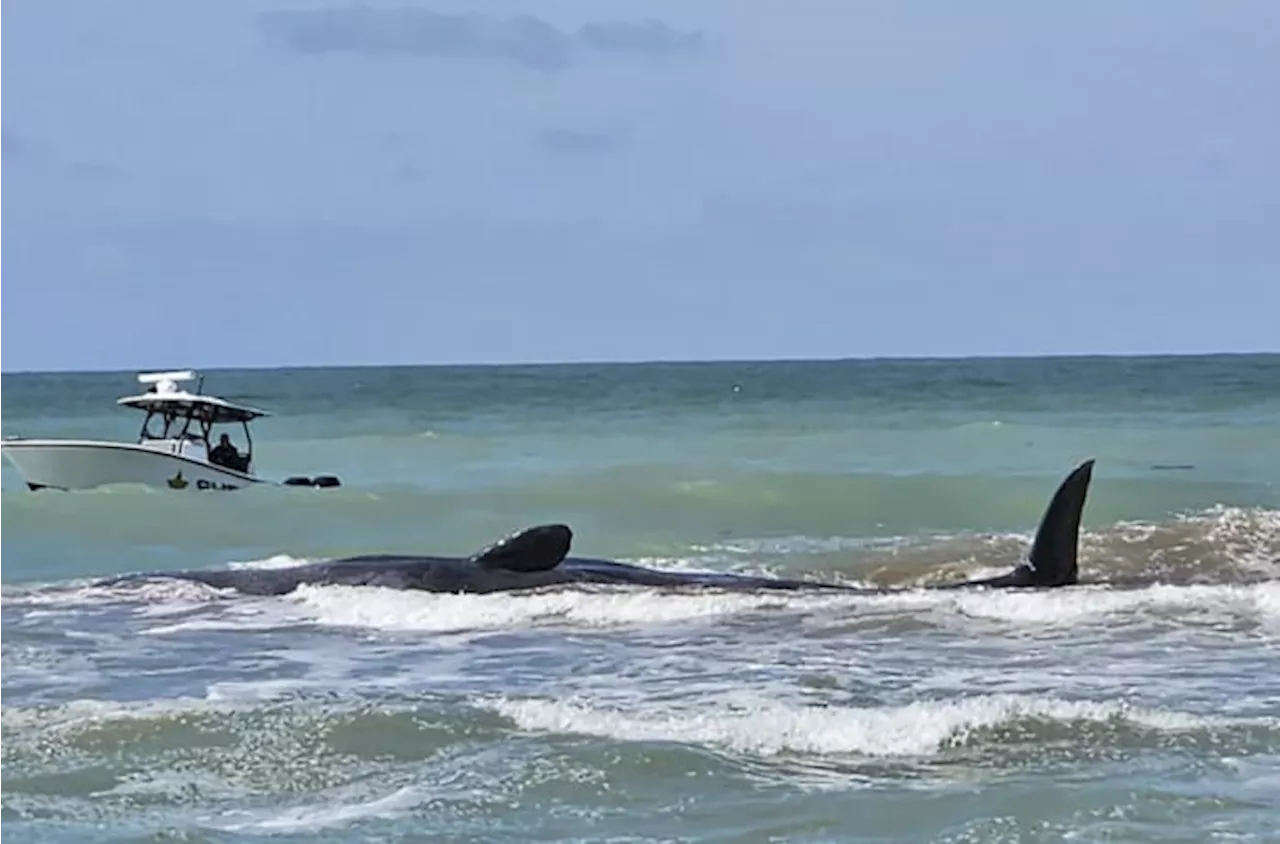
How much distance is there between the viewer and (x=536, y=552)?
54.0 ft

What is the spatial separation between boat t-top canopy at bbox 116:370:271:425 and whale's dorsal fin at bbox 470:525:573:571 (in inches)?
546

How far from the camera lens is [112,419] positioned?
77.9 metres

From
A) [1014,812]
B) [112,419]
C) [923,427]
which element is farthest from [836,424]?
[1014,812]

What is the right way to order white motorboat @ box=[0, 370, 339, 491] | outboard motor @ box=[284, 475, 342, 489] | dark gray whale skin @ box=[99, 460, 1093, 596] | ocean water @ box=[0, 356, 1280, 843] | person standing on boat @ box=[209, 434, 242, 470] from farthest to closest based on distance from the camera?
1. outboard motor @ box=[284, 475, 342, 489]
2. person standing on boat @ box=[209, 434, 242, 470]
3. white motorboat @ box=[0, 370, 339, 491]
4. dark gray whale skin @ box=[99, 460, 1093, 596]
5. ocean water @ box=[0, 356, 1280, 843]

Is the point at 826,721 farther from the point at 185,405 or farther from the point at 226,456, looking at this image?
the point at 226,456

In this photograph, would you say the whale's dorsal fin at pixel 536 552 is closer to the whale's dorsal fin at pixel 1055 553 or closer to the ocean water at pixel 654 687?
the ocean water at pixel 654 687

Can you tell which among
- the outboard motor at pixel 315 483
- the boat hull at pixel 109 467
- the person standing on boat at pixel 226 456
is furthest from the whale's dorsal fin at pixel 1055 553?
the outboard motor at pixel 315 483

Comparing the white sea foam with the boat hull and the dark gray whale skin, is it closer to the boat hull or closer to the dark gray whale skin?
the dark gray whale skin

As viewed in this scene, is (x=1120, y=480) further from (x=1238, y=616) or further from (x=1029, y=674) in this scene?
(x=1029, y=674)

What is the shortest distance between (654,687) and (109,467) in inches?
868

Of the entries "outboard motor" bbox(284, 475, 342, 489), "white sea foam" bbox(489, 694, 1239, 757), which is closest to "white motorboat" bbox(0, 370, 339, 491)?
"outboard motor" bbox(284, 475, 342, 489)

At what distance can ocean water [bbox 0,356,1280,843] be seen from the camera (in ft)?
28.5

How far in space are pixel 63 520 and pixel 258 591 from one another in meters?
13.8

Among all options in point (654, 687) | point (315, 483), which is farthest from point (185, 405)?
point (654, 687)
